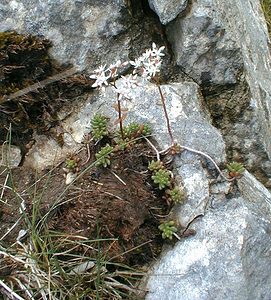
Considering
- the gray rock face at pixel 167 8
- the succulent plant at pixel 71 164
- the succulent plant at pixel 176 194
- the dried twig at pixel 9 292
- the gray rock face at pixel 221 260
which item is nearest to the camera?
the dried twig at pixel 9 292

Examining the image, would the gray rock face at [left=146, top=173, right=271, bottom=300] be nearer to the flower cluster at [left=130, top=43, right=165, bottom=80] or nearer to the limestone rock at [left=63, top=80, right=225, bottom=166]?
the limestone rock at [left=63, top=80, right=225, bottom=166]

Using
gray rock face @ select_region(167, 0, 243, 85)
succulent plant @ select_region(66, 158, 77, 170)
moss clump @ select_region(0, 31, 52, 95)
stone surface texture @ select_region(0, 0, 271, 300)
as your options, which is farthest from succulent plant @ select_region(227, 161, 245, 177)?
Result: moss clump @ select_region(0, 31, 52, 95)

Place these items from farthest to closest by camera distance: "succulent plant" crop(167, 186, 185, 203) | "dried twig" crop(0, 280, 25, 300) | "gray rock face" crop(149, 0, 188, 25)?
"gray rock face" crop(149, 0, 188, 25)
"succulent plant" crop(167, 186, 185, 203)
"dried twig" crop(0, 280, 25, 300)

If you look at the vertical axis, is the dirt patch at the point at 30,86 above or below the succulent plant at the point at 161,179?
above

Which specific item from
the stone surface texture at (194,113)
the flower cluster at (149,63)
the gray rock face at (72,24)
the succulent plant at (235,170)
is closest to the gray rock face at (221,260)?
the stone surface texture at (194,113)

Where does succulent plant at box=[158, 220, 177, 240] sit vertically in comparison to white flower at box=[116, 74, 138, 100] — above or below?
below

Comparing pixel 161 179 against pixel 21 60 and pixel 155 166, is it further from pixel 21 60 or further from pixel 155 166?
pixel 21 60

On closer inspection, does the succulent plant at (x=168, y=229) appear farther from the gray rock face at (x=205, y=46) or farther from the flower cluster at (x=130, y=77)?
the gray rock face at (x=205, y=46)
